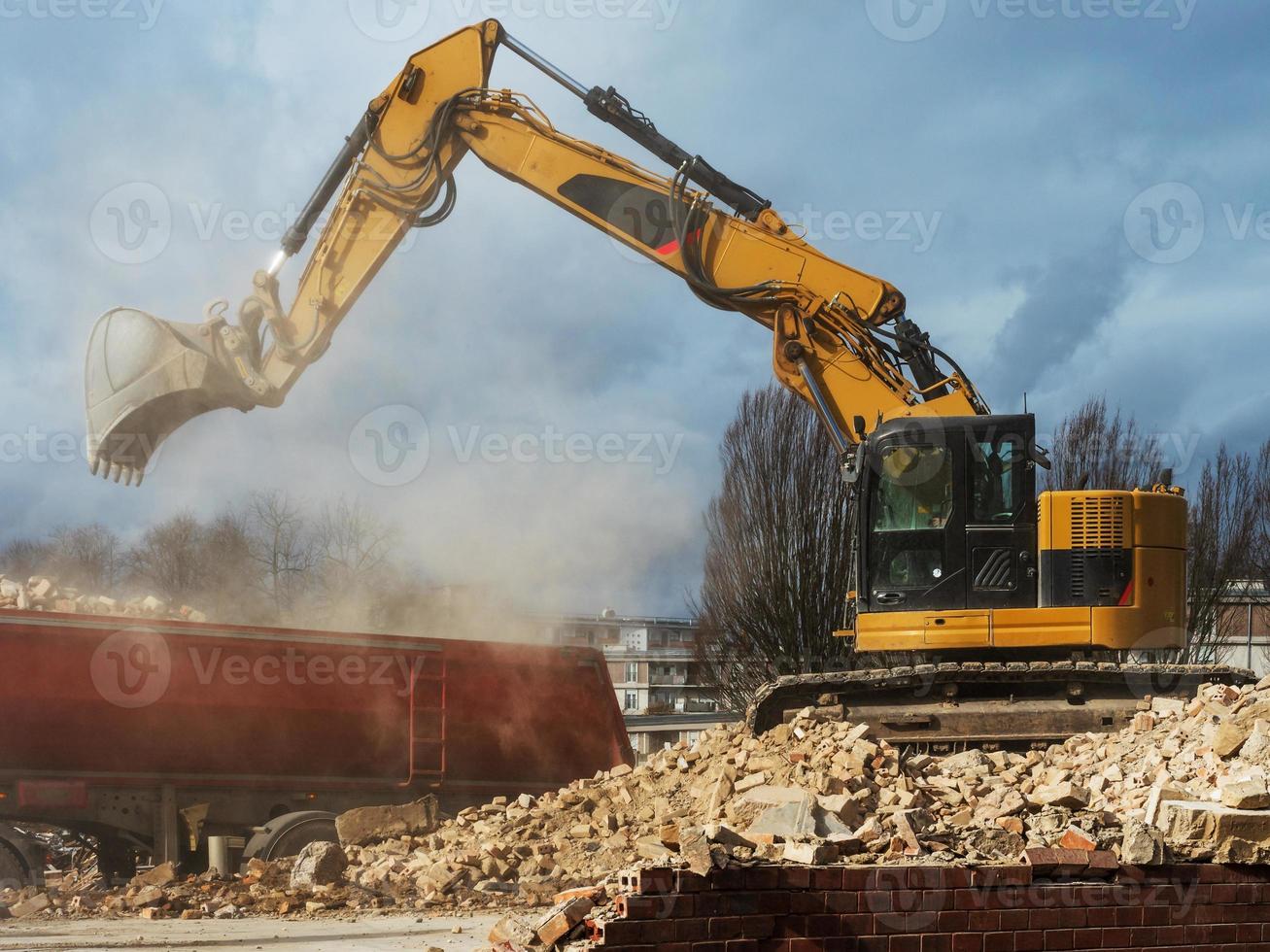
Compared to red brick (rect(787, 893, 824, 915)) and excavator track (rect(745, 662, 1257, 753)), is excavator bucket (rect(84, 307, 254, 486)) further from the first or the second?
red brick (rect(787, 893, 824, 915))

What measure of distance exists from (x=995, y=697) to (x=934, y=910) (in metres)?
5.67

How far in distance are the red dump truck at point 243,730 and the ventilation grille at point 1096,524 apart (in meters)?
5.41

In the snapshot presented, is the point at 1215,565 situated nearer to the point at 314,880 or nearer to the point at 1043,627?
the point at 1043,627

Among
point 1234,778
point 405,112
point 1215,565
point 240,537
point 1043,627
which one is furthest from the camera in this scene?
point 1215,565

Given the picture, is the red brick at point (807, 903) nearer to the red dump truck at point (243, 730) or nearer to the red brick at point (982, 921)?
the red brick at point (982, 921)

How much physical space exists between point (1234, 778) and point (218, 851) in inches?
314

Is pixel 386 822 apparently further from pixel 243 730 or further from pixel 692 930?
pixel 692 930

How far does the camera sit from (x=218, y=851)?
36.0ft

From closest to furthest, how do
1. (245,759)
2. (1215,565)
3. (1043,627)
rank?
1. (1043,627)
2. (245,759)
3. (1215,565)

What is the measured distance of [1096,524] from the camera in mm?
10656

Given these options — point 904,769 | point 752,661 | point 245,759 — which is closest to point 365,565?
point 245,759

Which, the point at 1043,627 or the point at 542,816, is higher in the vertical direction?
the point at 1043,627

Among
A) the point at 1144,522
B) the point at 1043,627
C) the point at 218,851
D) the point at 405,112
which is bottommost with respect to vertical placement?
the point at 218,851

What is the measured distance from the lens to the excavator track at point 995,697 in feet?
34.8
